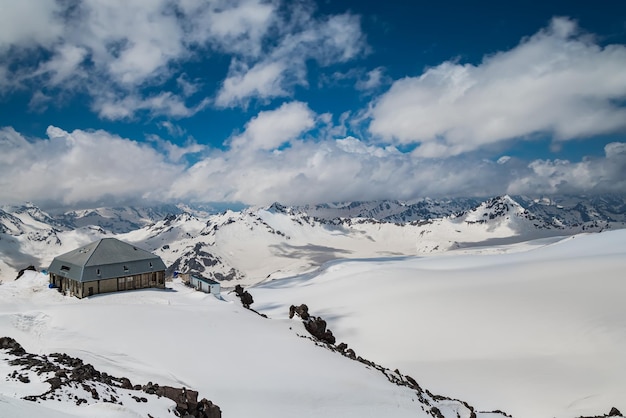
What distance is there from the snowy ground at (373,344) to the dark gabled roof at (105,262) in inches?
106

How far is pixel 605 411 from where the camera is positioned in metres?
32.2

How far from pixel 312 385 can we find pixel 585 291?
5334 centimetres

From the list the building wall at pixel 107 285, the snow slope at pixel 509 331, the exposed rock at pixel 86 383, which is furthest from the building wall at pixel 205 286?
the exposed rock at pixel 86 383

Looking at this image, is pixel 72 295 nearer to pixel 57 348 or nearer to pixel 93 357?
pixel 57 348

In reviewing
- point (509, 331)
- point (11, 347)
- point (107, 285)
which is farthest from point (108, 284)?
point (509, 331)

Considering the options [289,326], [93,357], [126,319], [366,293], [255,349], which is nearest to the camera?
[93,357]

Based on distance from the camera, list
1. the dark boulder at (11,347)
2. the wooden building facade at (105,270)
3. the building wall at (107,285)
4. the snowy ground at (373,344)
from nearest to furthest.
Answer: the dark boulder at (11,347) < the snowy ground at (373,344) < the wooden building facade at (105,270) < the building wall at (107,285)

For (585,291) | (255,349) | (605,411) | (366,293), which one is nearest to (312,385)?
(255,349)

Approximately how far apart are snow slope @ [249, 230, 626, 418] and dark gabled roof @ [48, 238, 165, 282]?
31121 mm

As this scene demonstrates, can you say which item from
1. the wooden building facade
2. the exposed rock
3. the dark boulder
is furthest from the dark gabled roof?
the exposed rock

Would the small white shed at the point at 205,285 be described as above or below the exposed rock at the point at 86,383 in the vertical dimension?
above

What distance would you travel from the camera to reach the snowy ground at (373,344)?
22.9m

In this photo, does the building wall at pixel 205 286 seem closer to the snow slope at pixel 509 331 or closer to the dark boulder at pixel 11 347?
the snow slope at pixel 509 331

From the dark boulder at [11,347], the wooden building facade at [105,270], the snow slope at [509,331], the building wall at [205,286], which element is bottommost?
the snow slope at [509,331]
